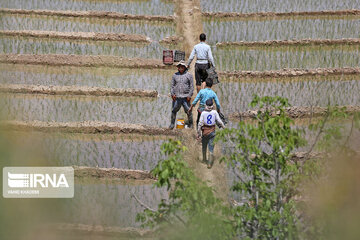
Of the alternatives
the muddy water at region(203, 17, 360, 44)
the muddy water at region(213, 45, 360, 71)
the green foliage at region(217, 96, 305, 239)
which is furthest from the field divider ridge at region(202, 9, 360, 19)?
the green foliage at region(217, 96, 305, 239)

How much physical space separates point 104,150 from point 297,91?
10.8ft

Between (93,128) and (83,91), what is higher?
(83,91)

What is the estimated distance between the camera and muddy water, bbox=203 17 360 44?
9.78 metres

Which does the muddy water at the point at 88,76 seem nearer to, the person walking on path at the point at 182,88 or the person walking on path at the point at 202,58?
the person walking on path at the point at 202,58

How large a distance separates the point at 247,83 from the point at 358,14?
3567 millimetres

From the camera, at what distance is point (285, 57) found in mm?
9125

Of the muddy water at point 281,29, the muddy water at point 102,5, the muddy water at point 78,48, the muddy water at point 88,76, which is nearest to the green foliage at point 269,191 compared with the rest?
the muddy water at point 88,76

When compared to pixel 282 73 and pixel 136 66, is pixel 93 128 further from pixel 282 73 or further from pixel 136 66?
pixel 282 73

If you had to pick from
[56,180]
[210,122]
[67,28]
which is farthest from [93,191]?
[67,28]

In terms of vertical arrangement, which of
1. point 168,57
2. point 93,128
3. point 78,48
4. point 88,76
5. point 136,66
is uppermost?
point 78,48

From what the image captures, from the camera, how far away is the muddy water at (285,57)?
350 inches

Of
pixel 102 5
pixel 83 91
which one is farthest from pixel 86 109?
pixel 102 5

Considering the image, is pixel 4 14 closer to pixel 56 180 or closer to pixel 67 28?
pixel 67 28

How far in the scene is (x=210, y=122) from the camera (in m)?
6.01
